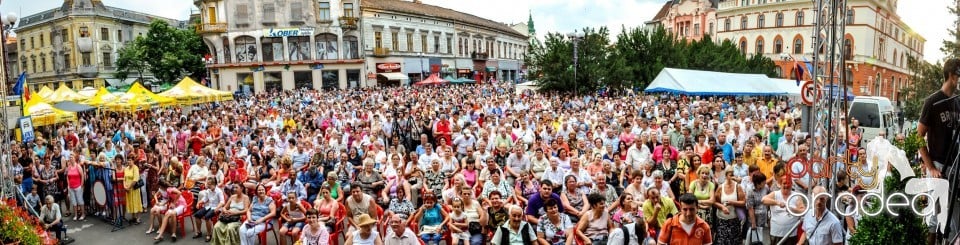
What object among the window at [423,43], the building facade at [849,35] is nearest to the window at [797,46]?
the building facade at [849,35]

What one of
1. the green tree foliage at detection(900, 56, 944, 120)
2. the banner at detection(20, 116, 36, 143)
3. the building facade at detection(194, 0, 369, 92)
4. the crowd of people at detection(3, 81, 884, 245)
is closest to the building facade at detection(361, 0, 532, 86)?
the building facade at detection(194, 0, 369, 92)

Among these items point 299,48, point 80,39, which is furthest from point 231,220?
point 80,39

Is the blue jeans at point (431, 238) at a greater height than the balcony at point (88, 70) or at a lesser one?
lesser

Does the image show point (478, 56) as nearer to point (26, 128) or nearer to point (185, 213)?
point (26, 128)

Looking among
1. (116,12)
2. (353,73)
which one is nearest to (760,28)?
(353,73)

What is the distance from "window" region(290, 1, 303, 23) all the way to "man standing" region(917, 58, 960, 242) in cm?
4321

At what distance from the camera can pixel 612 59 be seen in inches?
1131

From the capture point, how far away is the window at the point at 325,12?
43.7m

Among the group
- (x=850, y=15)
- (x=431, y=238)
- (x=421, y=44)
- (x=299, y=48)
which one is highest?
(x=850, y=15)

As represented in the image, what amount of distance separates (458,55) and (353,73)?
12.3 m

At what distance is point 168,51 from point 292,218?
44.4 m

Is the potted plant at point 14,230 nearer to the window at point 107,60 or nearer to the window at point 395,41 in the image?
the window at point 395,41

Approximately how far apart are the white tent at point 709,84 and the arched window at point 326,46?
94.8 feet

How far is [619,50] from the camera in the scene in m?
32.9
